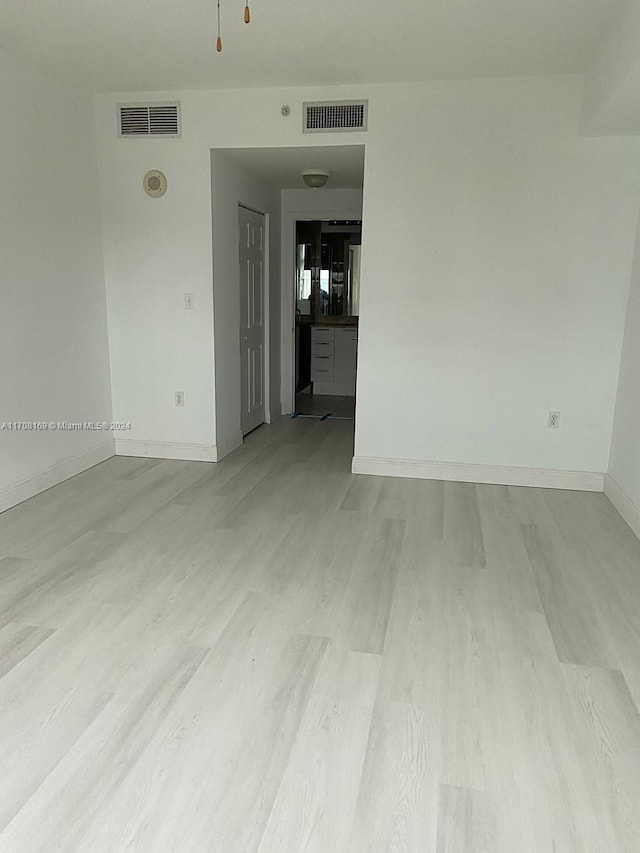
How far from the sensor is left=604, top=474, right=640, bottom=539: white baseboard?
3444 millimetres

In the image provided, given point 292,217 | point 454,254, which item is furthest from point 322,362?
point 454,254

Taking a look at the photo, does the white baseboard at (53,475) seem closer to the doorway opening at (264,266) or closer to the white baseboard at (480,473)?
the doorway opening at (264,266)

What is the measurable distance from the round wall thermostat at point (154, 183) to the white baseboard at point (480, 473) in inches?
93.8

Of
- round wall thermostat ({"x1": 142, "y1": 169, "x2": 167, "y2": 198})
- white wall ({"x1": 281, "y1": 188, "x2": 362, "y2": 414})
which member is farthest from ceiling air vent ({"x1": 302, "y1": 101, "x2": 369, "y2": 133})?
white wall ({"x1": 281, "y1": 188, "x2": 362, "y2": 414})

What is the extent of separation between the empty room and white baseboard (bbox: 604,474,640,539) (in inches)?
1.3

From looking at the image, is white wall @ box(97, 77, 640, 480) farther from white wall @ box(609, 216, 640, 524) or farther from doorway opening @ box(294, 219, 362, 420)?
doorway opening @ box(294, 219, 362, 420)

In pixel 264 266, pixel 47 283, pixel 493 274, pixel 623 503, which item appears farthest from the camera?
pixel 264 266

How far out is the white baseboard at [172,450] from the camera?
15.5ft

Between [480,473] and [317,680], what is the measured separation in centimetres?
256

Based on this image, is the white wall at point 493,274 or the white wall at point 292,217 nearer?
the white wall at point 493,274

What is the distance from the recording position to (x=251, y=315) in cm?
557

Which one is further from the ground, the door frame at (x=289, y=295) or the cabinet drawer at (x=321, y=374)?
the door frame at (x=289, y=295)

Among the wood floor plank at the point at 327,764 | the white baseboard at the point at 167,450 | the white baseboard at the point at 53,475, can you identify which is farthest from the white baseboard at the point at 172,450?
the wood floor plank at the point at 327,764

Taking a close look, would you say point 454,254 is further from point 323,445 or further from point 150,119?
Answer: point 150,119
